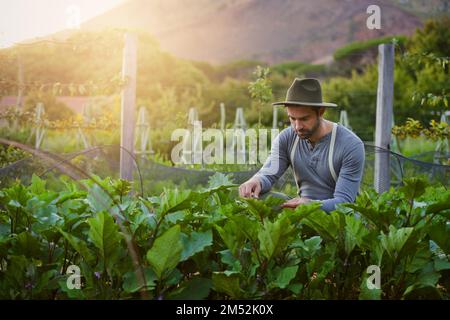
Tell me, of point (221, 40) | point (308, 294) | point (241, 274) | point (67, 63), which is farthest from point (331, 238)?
point (221, 40)

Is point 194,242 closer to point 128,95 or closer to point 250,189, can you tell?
point 250,189

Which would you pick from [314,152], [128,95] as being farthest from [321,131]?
[128,95]

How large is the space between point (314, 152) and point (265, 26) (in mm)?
42588

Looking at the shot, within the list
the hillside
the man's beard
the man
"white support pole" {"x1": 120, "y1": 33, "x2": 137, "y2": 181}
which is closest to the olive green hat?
the man

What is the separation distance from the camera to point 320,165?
9.37 ft

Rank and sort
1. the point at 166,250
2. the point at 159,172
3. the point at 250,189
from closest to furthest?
1. the point at 166,250
2. the point at 250,189
3. the point at 159,172

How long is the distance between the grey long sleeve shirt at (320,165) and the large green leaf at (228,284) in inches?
50.0

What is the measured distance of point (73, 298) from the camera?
1321mm

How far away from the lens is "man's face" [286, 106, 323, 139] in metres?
2.74

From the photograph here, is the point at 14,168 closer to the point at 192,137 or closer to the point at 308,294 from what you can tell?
the point at 308,294

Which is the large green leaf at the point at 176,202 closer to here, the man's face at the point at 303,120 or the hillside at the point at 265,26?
the man's face at the point at 303,120

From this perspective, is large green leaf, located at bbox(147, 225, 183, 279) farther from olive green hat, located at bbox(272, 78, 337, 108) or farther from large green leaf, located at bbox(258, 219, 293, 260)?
olive green hat, located at bbox(272, 78, 337, 108)

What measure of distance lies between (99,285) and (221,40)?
37.7m

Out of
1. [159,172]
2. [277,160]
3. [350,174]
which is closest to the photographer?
[350,174]
